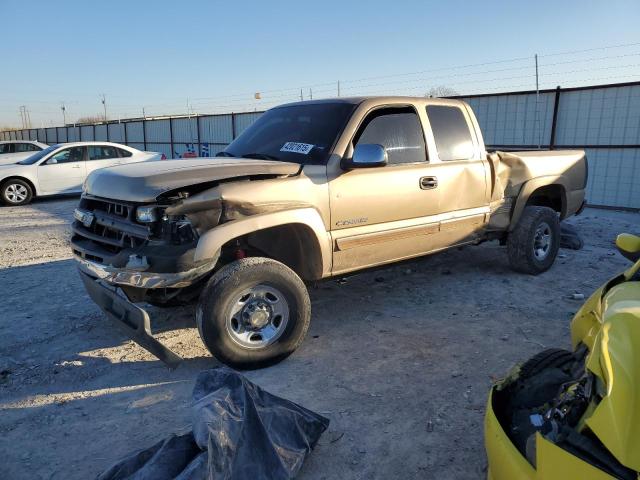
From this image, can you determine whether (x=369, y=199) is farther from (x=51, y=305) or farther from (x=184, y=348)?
(x=51, y=305)

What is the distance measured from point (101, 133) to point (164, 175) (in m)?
30.7

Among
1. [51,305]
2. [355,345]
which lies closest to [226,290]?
[355,345]

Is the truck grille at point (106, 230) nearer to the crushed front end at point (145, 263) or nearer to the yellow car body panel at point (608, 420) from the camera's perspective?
the crushed front end at point (145, 263)

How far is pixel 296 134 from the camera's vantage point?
15.1ft

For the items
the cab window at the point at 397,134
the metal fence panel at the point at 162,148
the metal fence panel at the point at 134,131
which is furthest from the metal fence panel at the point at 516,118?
the metal fence panel at the point at 134,131

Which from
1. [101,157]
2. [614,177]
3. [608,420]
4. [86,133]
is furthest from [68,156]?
[86,133]

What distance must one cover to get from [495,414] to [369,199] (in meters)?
2.39

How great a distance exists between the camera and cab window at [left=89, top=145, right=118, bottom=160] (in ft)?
43.6

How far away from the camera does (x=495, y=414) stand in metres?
2.22

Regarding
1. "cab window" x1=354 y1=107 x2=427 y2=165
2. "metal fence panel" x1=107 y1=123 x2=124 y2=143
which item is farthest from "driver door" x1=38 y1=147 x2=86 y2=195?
"metal fence panel" x1=107 y1=123 x2=124 y2=143

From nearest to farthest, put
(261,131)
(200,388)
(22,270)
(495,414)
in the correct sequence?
(495,414), (200,388), (261,131), (22,270)

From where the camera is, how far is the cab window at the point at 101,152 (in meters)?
13.3

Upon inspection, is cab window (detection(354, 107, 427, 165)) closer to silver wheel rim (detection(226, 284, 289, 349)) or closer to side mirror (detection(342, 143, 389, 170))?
Answer: side mirror (detection(342, 143, 389, 170))

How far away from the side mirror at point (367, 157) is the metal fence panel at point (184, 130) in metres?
18.2
